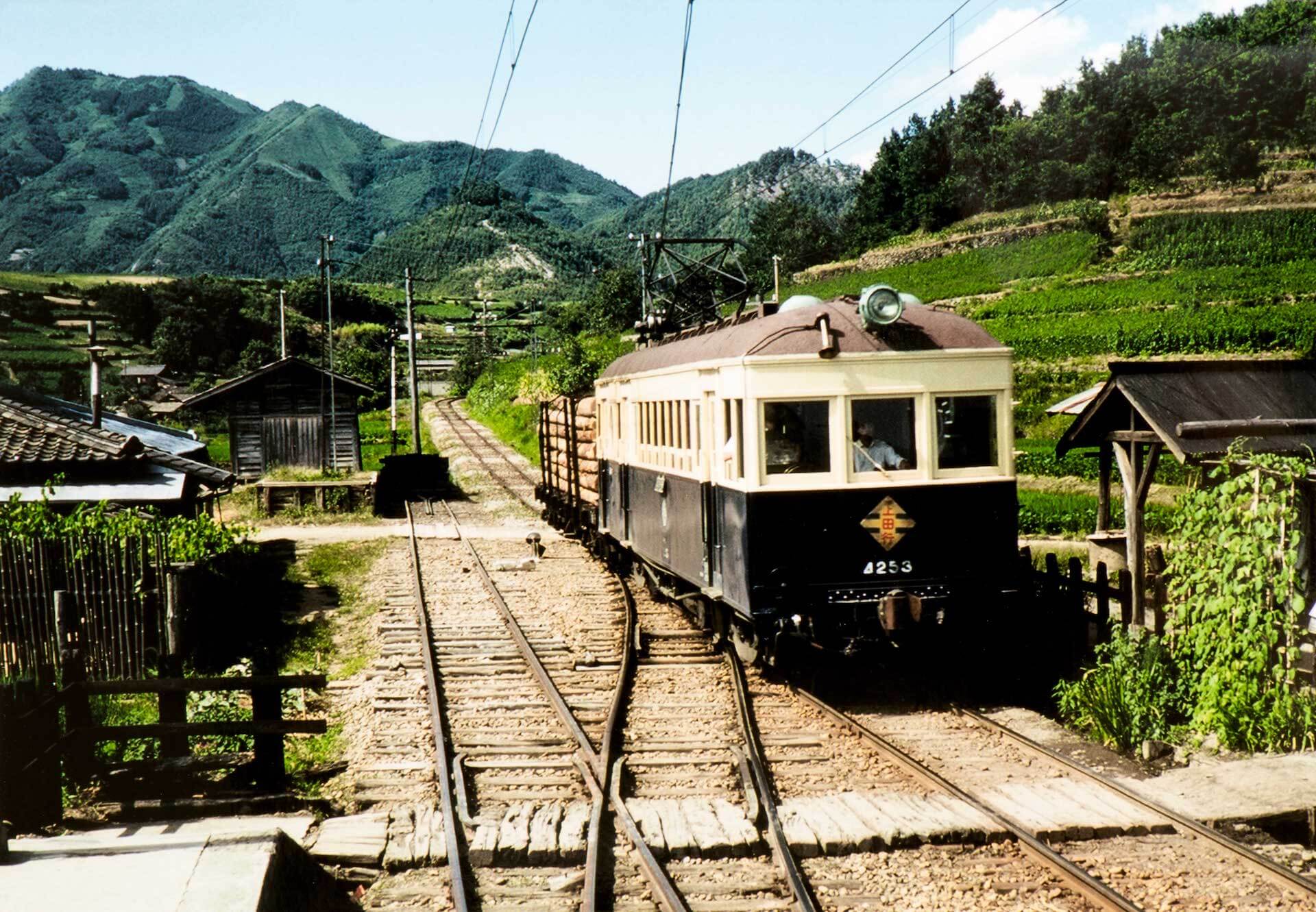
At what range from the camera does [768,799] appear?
7.00 meters

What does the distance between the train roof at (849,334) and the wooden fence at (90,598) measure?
223 inches

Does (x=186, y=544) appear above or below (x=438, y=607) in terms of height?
above

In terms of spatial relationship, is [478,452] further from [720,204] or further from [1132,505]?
[720,204]

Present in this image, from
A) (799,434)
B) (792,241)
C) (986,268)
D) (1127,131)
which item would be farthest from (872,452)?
(792,241)

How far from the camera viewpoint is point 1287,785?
7.02m

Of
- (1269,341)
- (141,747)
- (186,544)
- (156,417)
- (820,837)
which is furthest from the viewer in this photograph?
(156,417)

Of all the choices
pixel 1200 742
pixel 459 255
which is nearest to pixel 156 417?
pixel 1200 742

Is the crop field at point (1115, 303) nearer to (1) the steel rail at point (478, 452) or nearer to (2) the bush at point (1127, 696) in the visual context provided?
(1) the steel rail at point (478, 452)

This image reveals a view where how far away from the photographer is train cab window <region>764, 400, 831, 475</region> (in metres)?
9.47

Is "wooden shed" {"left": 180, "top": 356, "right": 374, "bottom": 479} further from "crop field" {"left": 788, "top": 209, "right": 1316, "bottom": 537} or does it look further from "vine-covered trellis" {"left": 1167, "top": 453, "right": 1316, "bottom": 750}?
"vine-covered trellis" {"left": 1167, "top": 453, "right": 1316, "bottom": 750}

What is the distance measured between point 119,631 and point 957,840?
319 inches

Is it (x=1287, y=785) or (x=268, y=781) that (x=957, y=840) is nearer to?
(x=1287, y=785)

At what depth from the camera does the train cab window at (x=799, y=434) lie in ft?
31.1

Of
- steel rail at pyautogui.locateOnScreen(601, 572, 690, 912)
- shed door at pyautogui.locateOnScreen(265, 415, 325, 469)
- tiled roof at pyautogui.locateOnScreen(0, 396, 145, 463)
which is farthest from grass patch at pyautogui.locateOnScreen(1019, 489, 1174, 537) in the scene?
shed door at pyautogui.locateOnScreen(265, 415, 325, 469)
